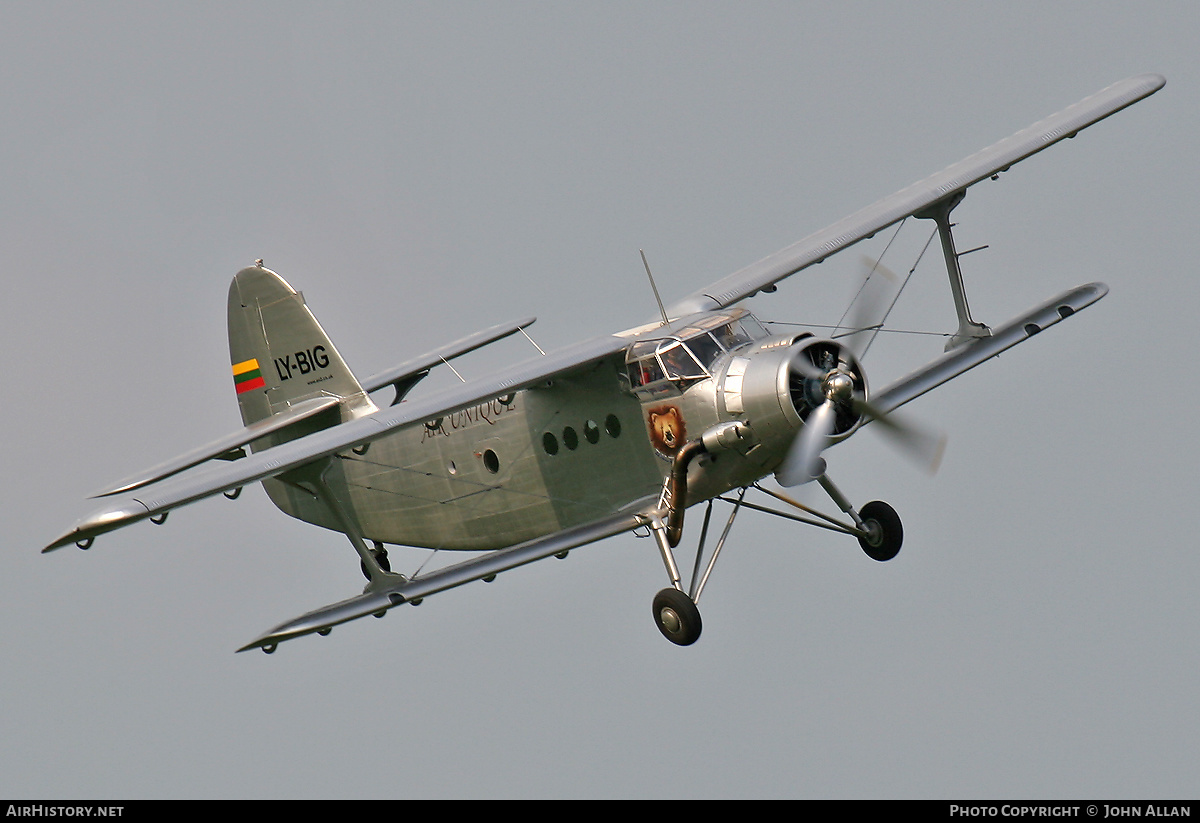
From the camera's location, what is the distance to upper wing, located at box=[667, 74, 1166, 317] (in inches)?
866

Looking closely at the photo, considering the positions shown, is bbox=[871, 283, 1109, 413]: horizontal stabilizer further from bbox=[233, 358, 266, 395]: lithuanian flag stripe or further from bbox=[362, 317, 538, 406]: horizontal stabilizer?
bbox=[233, 358, 266, 395]: lithuanian flag stripe

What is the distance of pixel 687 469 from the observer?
19609mm

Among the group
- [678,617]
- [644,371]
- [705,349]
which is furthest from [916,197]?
[678,617]

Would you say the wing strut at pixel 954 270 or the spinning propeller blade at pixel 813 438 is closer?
the spinning propeller blade at pixel 813 438

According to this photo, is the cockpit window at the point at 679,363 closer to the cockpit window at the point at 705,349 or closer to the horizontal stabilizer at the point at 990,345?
the cockpit window at the point at 705,349

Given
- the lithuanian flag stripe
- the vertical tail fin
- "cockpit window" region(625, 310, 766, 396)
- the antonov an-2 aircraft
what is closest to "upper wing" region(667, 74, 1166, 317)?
the antonov an-2 aircraft

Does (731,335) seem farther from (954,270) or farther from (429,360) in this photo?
(429,360)

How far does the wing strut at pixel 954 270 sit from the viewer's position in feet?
74.5

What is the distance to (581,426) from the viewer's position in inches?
818

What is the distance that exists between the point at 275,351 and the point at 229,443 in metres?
2.17

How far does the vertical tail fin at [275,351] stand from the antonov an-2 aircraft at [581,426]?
0.07 ft

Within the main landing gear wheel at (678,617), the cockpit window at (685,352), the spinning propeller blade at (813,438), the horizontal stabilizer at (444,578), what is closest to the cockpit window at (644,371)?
the cockpit window at (685,352)

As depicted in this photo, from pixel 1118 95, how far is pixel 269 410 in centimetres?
1183

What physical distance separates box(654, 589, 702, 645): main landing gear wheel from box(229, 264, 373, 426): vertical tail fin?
6251 mm
